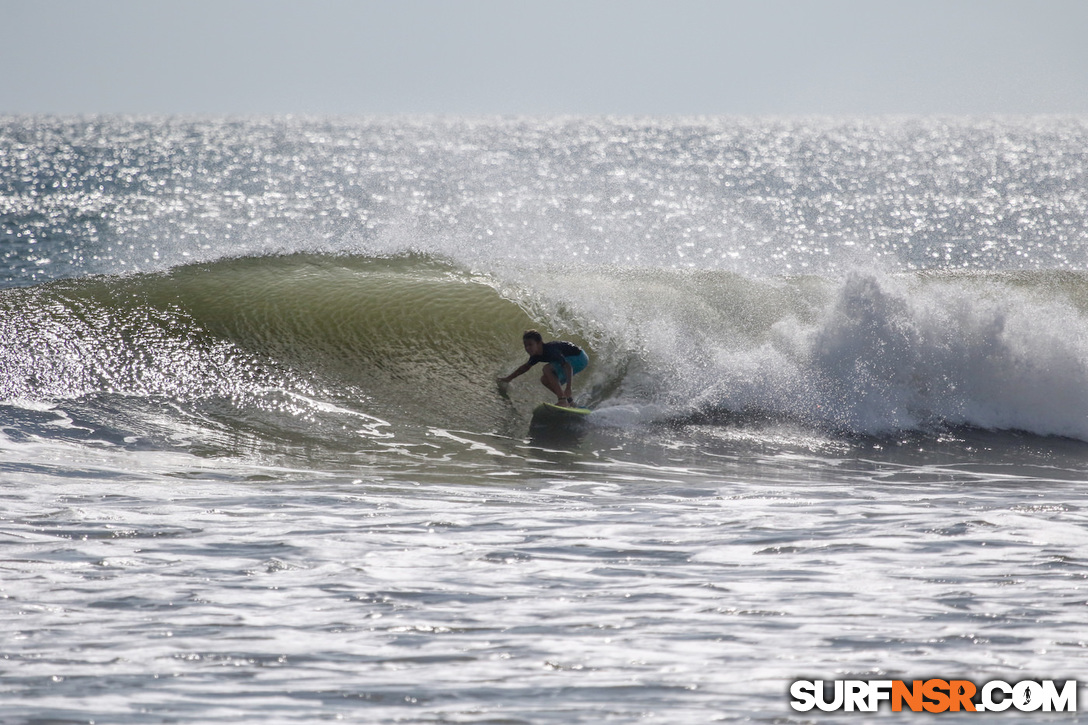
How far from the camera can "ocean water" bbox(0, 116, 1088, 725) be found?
158 inches

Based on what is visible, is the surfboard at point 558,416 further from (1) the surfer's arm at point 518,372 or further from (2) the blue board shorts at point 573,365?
(1) the surfer's arm at point 518,372

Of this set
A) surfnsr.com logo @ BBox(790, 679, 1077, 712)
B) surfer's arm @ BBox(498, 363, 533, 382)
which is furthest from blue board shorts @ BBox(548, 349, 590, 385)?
surfnsr.com logo @ BBox(790, 679, 1077, 712)

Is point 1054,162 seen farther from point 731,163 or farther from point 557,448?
point 557,448

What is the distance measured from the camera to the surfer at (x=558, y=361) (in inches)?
394

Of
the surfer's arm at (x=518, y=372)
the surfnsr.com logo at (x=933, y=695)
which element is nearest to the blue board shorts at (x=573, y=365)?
the surfer's arm at (x=518, y=372)

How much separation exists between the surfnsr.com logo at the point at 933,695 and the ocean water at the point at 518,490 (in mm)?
72

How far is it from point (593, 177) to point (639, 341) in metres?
52.8

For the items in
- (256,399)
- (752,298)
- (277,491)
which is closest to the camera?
(277,491)

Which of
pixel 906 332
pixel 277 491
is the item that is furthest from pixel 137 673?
pixel 906 332

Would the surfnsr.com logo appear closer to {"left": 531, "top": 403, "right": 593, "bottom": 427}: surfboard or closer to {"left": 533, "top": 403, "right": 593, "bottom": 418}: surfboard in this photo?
{"left": 531, "top": 403, "right": 593, "bottom": 427}: surfboard

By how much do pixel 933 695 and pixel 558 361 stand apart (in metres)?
6.59

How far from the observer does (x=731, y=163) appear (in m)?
73.2

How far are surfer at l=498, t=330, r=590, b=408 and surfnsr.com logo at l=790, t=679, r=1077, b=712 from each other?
6.29 meters

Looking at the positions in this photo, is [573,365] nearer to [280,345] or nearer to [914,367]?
[280,345]
